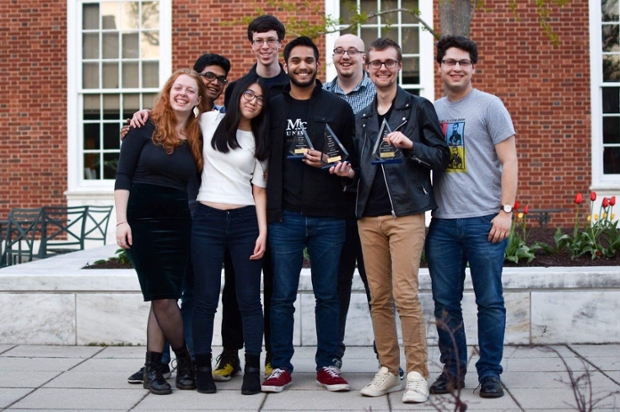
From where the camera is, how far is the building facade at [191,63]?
40.8 ft

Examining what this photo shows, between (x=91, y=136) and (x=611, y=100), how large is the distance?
7938mm

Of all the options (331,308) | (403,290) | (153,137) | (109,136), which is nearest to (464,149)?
(403,290)

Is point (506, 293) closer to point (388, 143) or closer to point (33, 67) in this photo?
point (388, 143)

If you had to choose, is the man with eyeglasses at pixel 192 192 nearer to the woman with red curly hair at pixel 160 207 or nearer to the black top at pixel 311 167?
the woman with red curly hair at pixel 160 207

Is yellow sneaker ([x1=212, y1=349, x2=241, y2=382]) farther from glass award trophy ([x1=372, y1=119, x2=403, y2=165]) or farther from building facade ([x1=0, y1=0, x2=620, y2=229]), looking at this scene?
building facade ([x1=0, y1=0, x2=620, y2=229])

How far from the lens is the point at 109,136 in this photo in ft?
42.6

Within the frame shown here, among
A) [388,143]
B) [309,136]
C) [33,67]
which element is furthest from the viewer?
[33,67]

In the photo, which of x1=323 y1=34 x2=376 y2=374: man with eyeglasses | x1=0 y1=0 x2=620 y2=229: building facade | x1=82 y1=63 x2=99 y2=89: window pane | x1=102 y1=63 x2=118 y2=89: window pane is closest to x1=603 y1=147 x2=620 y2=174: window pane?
x1=0 y1=0 x2=620 y2=229: building facade

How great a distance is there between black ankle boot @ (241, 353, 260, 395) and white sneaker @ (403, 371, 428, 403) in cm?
91

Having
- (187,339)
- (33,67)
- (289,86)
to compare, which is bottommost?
(187,339)

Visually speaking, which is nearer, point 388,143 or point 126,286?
point 388,143

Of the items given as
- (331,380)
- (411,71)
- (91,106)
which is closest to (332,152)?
(331,380)

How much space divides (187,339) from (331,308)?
1.08m

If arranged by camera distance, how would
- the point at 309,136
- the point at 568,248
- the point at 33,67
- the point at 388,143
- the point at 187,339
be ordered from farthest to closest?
the point at 33,67
the point at 568,248
the point at 187,339
the point at 309,136
the point at 388,143
